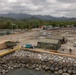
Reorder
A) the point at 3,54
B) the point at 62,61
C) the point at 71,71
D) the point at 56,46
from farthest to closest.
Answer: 1. the point at 56,46
2. the point at 3,54
3. the point at 62,61
4. the point at 71,71

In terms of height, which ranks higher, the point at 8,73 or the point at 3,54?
the point at 3,54

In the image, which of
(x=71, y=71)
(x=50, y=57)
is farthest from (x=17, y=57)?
(x=71, y=71)

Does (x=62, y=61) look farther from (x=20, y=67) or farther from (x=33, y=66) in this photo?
(x=20, y=67)

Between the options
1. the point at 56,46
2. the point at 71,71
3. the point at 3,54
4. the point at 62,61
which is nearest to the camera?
the point at 71,71

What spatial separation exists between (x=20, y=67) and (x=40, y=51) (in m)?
5.66

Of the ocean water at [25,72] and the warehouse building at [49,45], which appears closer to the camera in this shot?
the ocean water at [25,72]

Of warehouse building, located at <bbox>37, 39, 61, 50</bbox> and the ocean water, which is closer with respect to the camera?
the ocean water

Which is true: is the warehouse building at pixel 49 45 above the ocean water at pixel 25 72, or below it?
above

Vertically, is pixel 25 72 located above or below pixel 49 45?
below

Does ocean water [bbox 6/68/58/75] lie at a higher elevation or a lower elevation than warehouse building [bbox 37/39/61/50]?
lower

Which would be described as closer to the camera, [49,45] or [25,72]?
[25,72]

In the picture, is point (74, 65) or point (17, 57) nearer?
point (74, 65)

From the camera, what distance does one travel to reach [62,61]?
89.6 ft

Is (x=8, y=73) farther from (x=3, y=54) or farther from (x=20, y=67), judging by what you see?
(x=3, y=54)
